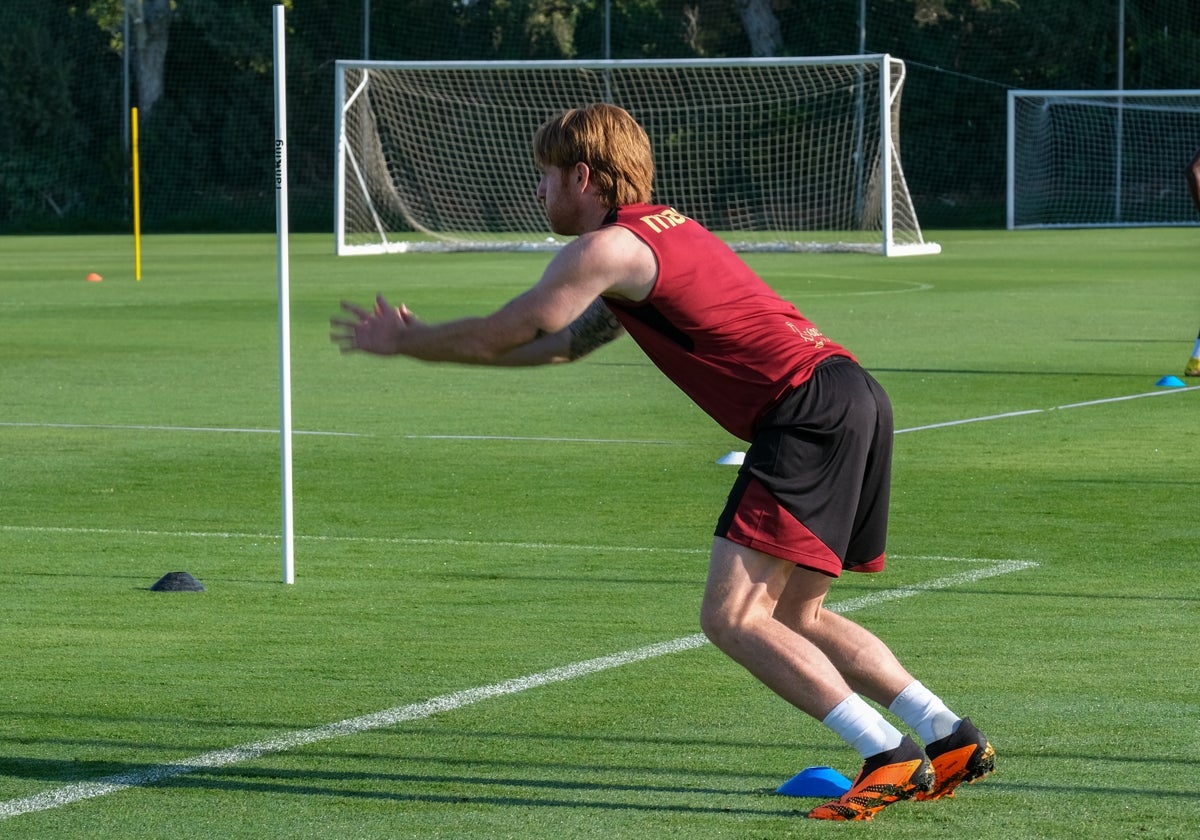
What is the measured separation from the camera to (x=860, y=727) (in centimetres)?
514

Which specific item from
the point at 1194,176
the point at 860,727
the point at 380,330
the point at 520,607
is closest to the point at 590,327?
the point at 380,330

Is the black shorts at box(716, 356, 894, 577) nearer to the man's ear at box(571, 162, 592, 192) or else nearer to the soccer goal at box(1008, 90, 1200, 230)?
the man's ear at box(571, 162, 592, 192)

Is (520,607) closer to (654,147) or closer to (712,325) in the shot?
(712,325)

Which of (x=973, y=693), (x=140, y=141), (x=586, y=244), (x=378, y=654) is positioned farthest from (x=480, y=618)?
(x=140, y=141)

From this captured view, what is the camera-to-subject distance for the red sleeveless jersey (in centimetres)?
505

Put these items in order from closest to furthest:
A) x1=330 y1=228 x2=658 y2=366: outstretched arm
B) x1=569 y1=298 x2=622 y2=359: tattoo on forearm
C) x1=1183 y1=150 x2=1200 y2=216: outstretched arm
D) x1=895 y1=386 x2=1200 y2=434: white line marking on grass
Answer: x1=330 y1=228 x2=658 y2=366: outstretched arm, x1=569 y1=298 x2=622 y2=359: tattoo on forearm, x1=895 y1=386 x2=1200 y2=434: white line marking on grass, x1=1183 y1=150 x2=1200 y2=216: outstretched arm

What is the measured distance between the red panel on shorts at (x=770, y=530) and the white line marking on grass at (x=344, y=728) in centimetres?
162

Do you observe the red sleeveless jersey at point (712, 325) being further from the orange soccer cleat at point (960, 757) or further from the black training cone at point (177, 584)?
the black training cone at point (177, 584)

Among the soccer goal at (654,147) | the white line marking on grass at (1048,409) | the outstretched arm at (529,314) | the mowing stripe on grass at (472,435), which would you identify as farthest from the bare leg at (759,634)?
the soccer goal at (654,147)

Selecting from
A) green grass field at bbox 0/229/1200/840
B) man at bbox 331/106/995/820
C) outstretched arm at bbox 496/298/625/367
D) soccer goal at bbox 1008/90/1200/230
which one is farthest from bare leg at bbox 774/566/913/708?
soccer goal at bbox 1008/90/1200/230

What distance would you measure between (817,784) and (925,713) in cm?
33

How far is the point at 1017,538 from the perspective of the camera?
9.70m

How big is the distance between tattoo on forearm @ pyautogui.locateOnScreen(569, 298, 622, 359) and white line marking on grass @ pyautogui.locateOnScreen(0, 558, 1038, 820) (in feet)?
4.62

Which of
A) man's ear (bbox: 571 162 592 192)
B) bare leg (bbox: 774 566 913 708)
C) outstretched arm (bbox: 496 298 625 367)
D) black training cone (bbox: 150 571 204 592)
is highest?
man's ear (bbox: 571 162 592 192)
